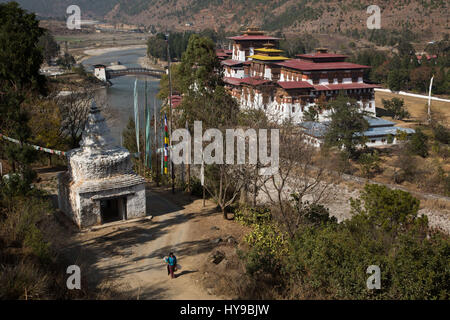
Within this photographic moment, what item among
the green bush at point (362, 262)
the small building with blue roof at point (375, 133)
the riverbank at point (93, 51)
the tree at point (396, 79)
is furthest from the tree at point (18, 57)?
the riverbank at point (93, 51)

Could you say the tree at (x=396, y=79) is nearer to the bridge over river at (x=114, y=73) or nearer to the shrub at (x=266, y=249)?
the bridge over river at (x=114, y=73)

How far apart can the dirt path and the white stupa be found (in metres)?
0.74

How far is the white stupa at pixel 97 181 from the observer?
58.7 ft

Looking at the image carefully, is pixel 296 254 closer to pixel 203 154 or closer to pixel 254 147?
pixel 254 147

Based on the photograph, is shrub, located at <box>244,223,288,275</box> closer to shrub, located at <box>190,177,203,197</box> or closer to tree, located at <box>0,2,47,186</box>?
shrub, located at <box>190,177,203,197</box>

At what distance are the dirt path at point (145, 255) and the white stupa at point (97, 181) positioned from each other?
29.3 inches

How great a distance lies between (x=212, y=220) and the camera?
Result: 65.2 feet

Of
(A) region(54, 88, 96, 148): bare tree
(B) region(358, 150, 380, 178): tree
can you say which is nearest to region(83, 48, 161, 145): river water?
(A) region(54, 88, 96, 148): bare tree

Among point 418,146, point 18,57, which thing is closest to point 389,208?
point 18,57

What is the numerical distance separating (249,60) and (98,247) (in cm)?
5082

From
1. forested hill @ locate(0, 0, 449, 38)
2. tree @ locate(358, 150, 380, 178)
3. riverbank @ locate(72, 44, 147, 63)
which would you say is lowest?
tree @ locate(358, 150, 380, 178)

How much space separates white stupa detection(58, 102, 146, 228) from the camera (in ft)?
58.7

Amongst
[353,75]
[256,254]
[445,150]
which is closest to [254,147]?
[256,254]

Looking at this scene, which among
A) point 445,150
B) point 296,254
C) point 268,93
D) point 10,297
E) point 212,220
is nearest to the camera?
point 10,297
